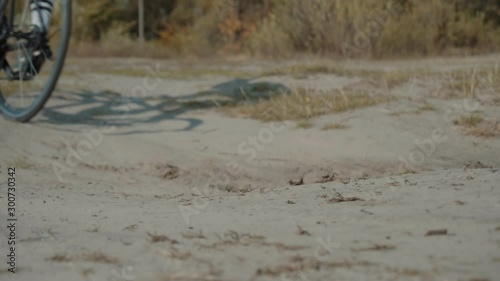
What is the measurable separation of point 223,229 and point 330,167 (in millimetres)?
2712

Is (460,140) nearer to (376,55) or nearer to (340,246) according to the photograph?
(340,246)

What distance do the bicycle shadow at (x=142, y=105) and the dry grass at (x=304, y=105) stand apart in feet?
1.29

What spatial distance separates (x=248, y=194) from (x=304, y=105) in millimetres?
3648

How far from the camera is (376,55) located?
16.6 metres

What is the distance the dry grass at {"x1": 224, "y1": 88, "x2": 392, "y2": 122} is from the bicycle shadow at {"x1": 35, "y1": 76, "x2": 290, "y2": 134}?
1.29 ft

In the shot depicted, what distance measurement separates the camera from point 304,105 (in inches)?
314

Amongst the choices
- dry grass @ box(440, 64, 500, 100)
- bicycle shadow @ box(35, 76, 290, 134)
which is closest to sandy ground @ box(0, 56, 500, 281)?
bicycle shadow @ box(35, 76, 290, 134)

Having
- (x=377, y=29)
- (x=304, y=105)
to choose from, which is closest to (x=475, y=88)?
(x=304, y=105)

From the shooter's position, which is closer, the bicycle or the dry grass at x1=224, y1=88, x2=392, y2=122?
the bicycle

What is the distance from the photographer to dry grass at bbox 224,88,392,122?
25.0ft

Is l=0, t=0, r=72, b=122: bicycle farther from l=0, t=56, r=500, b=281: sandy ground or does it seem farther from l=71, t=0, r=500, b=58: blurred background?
l=71, t=0, r=500, b=58: blurred background

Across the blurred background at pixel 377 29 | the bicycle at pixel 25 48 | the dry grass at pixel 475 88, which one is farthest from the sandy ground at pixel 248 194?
the blurred background at pixel 377 29

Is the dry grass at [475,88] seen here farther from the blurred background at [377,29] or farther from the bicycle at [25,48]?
the blurred background at [377,29]

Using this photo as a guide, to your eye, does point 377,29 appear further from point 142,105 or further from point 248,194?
point 248,194
